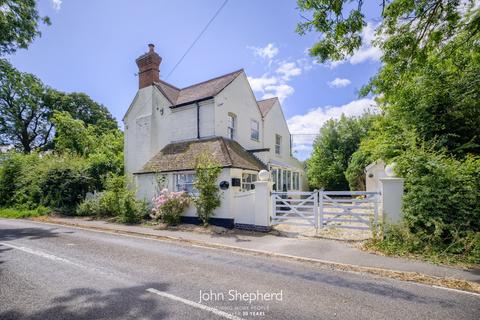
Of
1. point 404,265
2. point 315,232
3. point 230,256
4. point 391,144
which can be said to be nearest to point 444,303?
point 404,265

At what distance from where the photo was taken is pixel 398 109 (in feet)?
34.9

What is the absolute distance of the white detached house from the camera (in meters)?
13.3

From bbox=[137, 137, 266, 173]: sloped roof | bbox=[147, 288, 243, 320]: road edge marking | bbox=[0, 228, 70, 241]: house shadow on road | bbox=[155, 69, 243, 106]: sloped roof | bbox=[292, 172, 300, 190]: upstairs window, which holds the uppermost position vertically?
bbox=[155, 69, 243, 106]: sloped roof

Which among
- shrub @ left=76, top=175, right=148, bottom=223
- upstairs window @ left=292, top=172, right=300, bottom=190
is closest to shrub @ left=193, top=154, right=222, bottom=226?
shrub @ left=76, top=175, right=148, bottom=223

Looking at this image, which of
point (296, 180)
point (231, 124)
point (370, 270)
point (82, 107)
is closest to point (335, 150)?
point (296, 180)

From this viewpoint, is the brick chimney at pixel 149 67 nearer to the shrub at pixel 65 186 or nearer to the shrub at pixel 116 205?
the shrub at pixel 116 205

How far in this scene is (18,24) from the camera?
477 inches

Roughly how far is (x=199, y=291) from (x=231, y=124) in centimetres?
1313

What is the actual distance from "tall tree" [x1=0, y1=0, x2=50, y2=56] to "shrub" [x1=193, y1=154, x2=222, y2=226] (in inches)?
423

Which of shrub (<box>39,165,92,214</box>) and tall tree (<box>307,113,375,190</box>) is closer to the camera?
shrub (<box>39,165,92,214</box>)

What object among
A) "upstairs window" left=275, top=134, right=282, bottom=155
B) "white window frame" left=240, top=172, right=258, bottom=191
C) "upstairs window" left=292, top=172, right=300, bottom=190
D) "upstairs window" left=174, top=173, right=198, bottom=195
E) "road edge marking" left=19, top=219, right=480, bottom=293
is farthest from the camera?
"upstairs window" left=275, top=134, right=282, bottom=155

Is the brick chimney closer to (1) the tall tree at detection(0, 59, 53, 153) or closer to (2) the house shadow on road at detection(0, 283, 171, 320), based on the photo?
(2) the house shadow on road at detection(0, 283, 171, 320)

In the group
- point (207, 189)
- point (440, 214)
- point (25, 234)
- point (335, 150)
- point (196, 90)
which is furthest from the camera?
point (335, 150)

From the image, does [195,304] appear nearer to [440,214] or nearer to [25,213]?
[440,214]
